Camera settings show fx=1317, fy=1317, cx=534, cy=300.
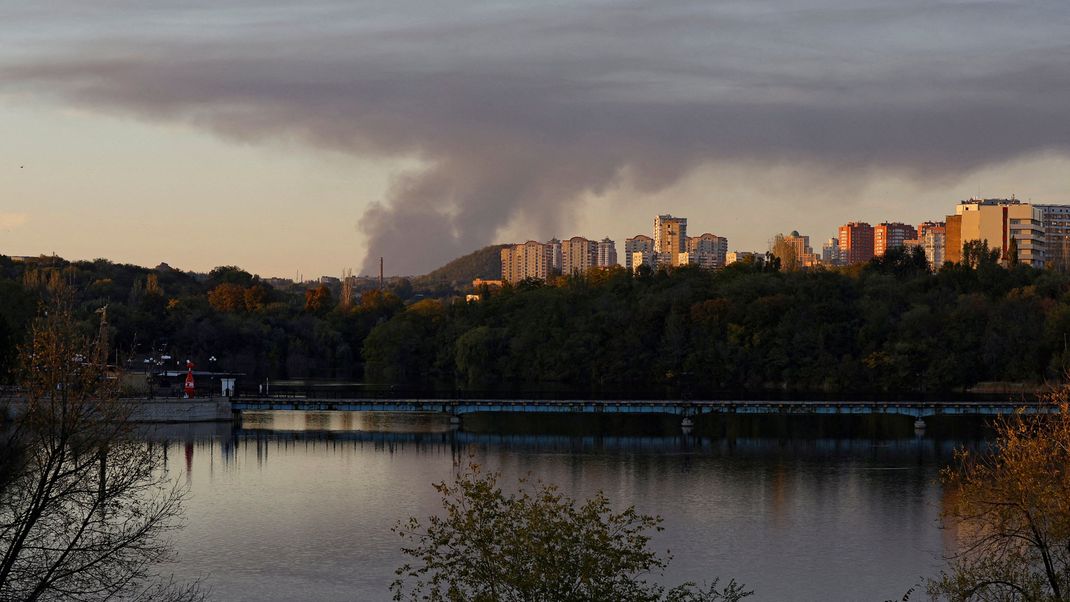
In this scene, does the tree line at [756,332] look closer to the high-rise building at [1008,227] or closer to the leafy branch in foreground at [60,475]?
the high-rise building at [1008,227]

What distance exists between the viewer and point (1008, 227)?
5477 inches

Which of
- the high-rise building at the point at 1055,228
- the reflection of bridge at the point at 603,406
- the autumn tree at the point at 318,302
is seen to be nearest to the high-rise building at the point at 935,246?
the high-rise building at the point at 1055,228

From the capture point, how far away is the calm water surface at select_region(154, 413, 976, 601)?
91.9 ft

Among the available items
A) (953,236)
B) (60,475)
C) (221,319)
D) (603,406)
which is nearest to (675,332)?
(221,319)

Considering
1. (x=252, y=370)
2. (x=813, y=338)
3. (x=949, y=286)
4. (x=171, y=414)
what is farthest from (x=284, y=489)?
(x=949, y=286)

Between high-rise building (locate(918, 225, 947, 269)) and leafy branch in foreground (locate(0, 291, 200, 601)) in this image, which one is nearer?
leafy branch in foreground (locate(0, 291, 200, 601))

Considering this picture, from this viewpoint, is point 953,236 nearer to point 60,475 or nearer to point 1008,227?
point 1008,227

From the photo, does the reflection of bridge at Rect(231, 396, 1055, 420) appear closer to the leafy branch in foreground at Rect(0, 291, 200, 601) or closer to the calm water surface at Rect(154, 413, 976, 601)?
the calm water surface at Rect(154, 413, 976, 601)

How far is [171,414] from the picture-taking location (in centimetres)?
5359

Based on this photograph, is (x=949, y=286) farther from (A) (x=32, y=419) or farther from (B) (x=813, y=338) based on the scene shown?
(A) (x=32, y=419)

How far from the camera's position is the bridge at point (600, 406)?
181ft

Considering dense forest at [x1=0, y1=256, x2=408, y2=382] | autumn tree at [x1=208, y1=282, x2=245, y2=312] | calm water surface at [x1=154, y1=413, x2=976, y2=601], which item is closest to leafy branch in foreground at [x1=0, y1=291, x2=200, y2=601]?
calm water surface at [x1=154, y1=413, x2=976, y2=601]

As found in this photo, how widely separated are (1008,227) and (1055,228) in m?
23.0

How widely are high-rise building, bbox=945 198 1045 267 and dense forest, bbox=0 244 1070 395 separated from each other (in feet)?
115
